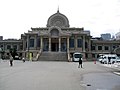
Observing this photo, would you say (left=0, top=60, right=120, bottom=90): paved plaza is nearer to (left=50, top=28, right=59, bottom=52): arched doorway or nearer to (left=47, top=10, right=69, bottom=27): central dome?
(left=50, top=28, right=59, bottom=52): arched doorway

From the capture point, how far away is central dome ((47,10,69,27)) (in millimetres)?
91375

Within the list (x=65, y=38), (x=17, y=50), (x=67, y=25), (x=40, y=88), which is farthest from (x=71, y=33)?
(x=40, y=88)

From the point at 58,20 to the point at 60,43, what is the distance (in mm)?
13866

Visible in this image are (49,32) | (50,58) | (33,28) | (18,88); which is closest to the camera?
(18,88)

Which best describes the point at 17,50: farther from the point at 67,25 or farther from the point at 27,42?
the point at 67,25

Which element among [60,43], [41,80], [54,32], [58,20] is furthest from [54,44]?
[41,80]

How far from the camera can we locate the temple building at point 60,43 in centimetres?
7988

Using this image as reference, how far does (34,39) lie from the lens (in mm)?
83188

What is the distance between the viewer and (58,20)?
91.9 m

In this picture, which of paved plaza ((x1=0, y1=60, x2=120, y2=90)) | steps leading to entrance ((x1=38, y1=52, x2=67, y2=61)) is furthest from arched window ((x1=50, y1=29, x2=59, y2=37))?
paved plaza ((x1=0, y1=60, x2=120, y2=90))

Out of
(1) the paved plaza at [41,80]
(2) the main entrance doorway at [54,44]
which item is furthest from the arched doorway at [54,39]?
(1) the paved plaza at [41,80]

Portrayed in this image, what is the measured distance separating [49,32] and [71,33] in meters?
7.11

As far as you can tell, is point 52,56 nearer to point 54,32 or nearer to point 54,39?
point 54,32

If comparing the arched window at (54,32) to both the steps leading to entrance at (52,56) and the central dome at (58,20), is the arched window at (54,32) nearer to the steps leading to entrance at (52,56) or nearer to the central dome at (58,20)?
the steps leading to entrance at (52,56)
